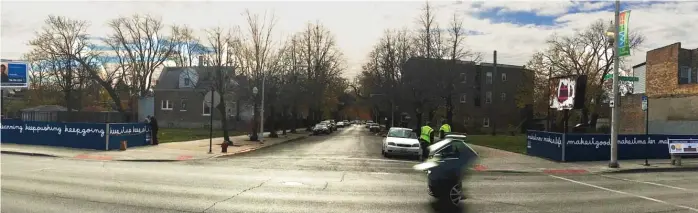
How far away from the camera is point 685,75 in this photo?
121ft

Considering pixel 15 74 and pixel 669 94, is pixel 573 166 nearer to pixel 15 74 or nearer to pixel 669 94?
pixel 669 94

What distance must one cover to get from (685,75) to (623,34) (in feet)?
79.0

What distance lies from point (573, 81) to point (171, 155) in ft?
53.4

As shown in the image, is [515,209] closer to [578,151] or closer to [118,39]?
[578,151]

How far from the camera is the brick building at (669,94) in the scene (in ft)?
109

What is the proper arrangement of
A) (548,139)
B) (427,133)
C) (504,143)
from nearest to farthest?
(427,133) → (548,139) → (504,143)

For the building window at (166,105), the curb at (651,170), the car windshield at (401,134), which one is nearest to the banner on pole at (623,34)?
the curb at (651,170)

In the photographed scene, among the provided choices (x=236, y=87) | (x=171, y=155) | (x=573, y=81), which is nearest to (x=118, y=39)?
(x=236, y=87)

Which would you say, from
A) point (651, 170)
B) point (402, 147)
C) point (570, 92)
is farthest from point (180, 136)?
point (651, 170)

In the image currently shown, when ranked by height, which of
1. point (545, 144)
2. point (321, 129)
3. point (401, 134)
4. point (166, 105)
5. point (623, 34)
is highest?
point (623, 34)

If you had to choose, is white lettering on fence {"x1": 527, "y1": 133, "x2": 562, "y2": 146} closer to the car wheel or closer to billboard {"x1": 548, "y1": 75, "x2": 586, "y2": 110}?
billboard {"x1": 548, "y1": 75, "x2": 586, "y2": 110}

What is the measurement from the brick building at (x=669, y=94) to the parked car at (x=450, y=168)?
29009mm

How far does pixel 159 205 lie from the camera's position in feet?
27.6

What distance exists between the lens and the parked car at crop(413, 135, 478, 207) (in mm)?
8867
